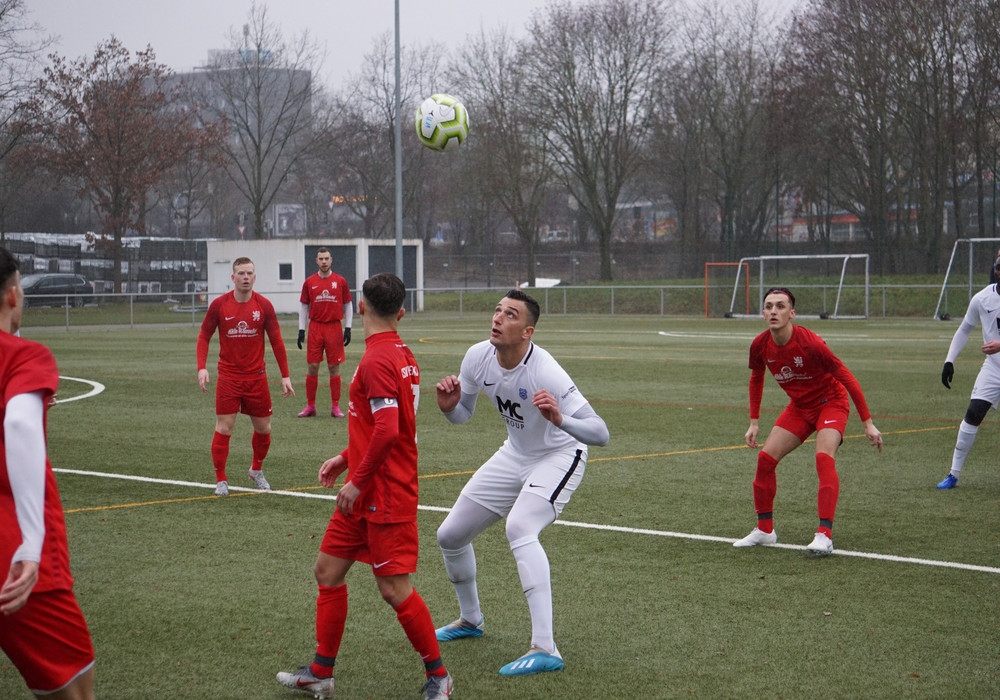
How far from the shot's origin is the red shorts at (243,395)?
32.4 feet

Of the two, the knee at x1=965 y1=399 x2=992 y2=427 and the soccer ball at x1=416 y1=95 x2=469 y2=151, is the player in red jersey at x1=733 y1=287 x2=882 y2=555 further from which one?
the soccer ball at x1=416 y1=95 x2=469 y2=151

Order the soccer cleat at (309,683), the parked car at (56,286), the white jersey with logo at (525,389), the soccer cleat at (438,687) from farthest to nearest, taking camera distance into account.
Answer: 1. the parked car at (56,286)
2. the white jersey with logo at (525,389)
3. the soccer cleat at (309,683)
4. the soccer cleat at (438,687)

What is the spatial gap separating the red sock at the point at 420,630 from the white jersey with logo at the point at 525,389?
1.23 meters

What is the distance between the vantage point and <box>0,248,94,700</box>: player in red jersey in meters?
3.17

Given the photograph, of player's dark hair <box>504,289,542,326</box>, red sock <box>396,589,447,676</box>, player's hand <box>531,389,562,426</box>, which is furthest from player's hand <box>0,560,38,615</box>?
player's dark hair <box>504,289,542,326</box>

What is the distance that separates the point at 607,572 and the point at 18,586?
4484 mm

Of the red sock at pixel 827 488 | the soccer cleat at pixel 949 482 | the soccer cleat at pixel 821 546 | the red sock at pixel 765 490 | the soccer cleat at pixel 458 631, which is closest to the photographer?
the soccer cleat at pixel 458 631

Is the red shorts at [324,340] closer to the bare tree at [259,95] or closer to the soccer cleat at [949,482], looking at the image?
the soccer cleat at [949,482]

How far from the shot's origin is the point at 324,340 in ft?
50.8


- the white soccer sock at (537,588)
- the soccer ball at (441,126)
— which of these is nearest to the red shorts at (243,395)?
the white soccer sock at (537,588)

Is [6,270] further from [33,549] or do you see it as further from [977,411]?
[977,411]

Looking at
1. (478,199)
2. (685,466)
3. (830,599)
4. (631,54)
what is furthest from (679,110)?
(830,599)

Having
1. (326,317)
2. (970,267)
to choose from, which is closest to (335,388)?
(326,317)

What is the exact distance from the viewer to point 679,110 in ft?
183
